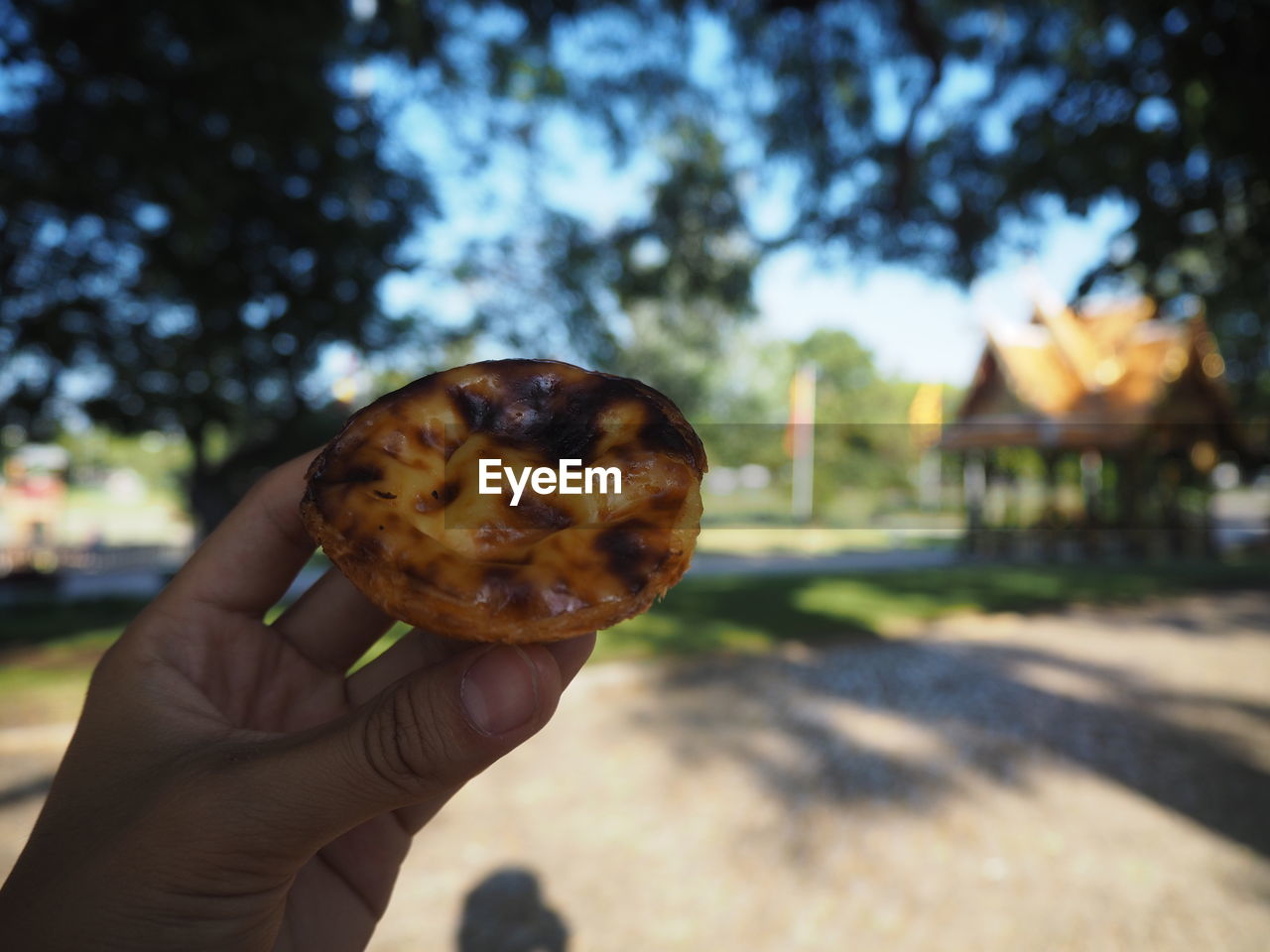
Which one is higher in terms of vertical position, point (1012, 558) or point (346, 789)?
point (346, 789)

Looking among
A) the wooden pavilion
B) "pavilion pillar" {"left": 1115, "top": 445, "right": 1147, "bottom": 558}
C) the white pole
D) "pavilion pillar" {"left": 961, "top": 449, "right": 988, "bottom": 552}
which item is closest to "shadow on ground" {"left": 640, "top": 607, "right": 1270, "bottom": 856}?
the wooden pavilion

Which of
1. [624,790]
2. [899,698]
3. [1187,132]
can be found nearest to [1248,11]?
[1187,132]

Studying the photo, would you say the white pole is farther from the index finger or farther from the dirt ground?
the index finger

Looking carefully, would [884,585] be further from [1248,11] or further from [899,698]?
[1248,11]

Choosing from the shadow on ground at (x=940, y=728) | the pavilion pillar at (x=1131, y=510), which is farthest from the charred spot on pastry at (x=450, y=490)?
the pavilion pillar at (x=1131, y=510)

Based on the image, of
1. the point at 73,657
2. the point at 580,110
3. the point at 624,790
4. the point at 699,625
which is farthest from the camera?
the point at 580,110

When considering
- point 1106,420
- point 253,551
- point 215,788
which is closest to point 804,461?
point 1106,420

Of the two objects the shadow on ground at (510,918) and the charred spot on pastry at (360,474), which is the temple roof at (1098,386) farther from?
the charred spot on pastry at (360,474)
